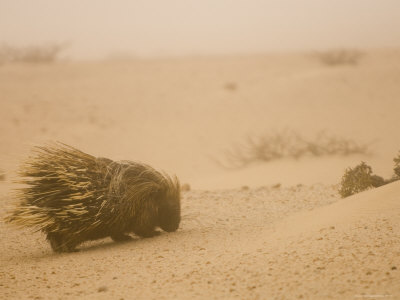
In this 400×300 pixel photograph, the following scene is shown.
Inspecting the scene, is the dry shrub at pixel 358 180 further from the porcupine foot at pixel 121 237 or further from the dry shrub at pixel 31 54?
the dry shrub at pixel 31 54

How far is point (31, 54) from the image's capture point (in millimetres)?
31875

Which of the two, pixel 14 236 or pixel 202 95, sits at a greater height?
pixel 202 95

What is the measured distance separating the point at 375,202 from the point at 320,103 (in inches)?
750

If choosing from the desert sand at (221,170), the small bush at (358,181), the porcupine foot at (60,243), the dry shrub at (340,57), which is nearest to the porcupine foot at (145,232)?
the desert sand at (221,170)

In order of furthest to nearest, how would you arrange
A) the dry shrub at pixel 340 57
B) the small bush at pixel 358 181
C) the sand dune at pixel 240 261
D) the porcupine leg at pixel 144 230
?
the dry shrub at pixel 340 57 → the small bush at pixel 358 181 → the porcupine leg at pixel 144 230 → the sand dune at pixel 240 261

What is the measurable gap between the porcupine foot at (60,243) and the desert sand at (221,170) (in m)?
0.11

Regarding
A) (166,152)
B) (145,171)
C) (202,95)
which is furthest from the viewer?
(202,95)

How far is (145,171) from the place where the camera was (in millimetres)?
6227

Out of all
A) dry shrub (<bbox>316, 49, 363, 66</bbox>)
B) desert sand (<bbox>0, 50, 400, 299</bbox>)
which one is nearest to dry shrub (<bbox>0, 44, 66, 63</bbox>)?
desert sand (<bbox>0, 50, 400, 299</bbox>)

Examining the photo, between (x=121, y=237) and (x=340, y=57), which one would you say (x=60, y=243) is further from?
(x=340, y=57)

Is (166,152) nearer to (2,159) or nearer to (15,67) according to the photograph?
(2,159)

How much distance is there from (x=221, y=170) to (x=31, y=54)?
20316 millimetres

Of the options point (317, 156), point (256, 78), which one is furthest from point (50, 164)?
point (256, 78)

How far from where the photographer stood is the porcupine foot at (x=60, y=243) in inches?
231
